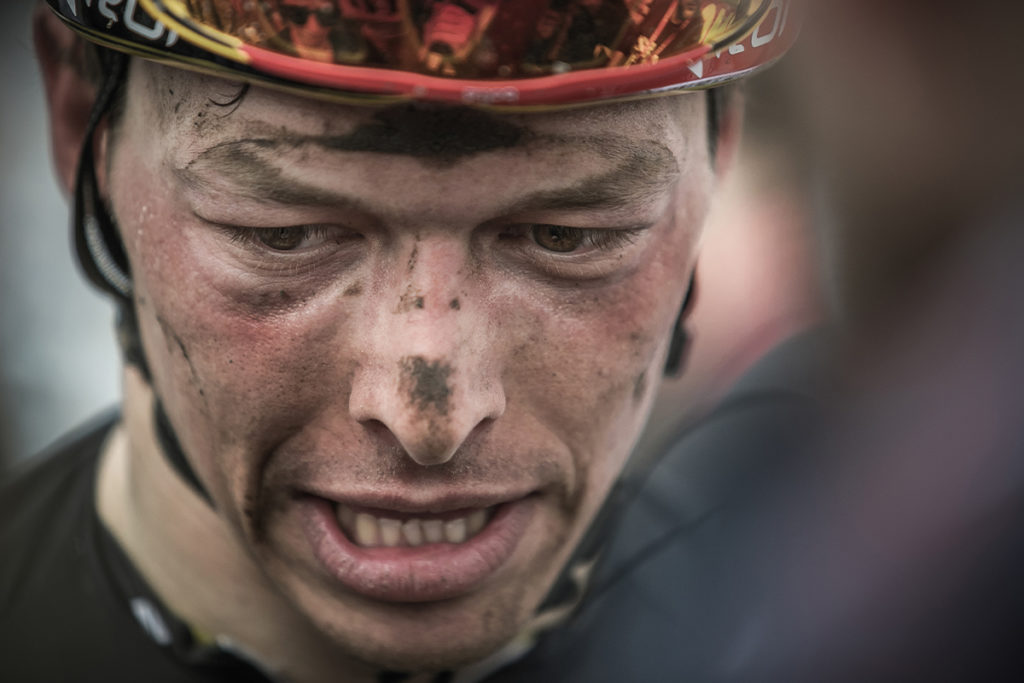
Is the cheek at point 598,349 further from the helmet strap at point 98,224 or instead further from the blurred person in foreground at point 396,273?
the helmet strap at point 98,224

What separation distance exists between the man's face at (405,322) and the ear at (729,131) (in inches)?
4.9

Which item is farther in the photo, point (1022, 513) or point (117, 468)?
point (117, 468)

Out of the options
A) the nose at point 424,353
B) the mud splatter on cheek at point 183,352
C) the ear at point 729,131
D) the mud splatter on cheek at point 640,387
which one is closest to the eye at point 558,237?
the nose at point 424,353

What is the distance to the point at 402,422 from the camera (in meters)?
1.25

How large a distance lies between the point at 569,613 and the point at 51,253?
104 inches

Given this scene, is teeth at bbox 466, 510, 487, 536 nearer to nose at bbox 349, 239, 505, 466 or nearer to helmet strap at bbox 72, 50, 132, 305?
nose at bbox 349, 239, 505, 466

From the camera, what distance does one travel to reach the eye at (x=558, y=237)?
4.30 feet

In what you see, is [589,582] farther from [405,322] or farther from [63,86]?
[63,86]

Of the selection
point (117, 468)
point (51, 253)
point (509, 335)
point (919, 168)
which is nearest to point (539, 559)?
point (509, 335)

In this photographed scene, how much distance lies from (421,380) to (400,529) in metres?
0.28

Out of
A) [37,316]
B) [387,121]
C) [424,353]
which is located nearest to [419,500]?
[424,353]

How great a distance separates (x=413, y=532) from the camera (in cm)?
143

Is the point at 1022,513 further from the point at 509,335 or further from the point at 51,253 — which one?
the point at 51,253

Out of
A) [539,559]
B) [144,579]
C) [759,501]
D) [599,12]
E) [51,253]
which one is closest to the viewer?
[599,12]
